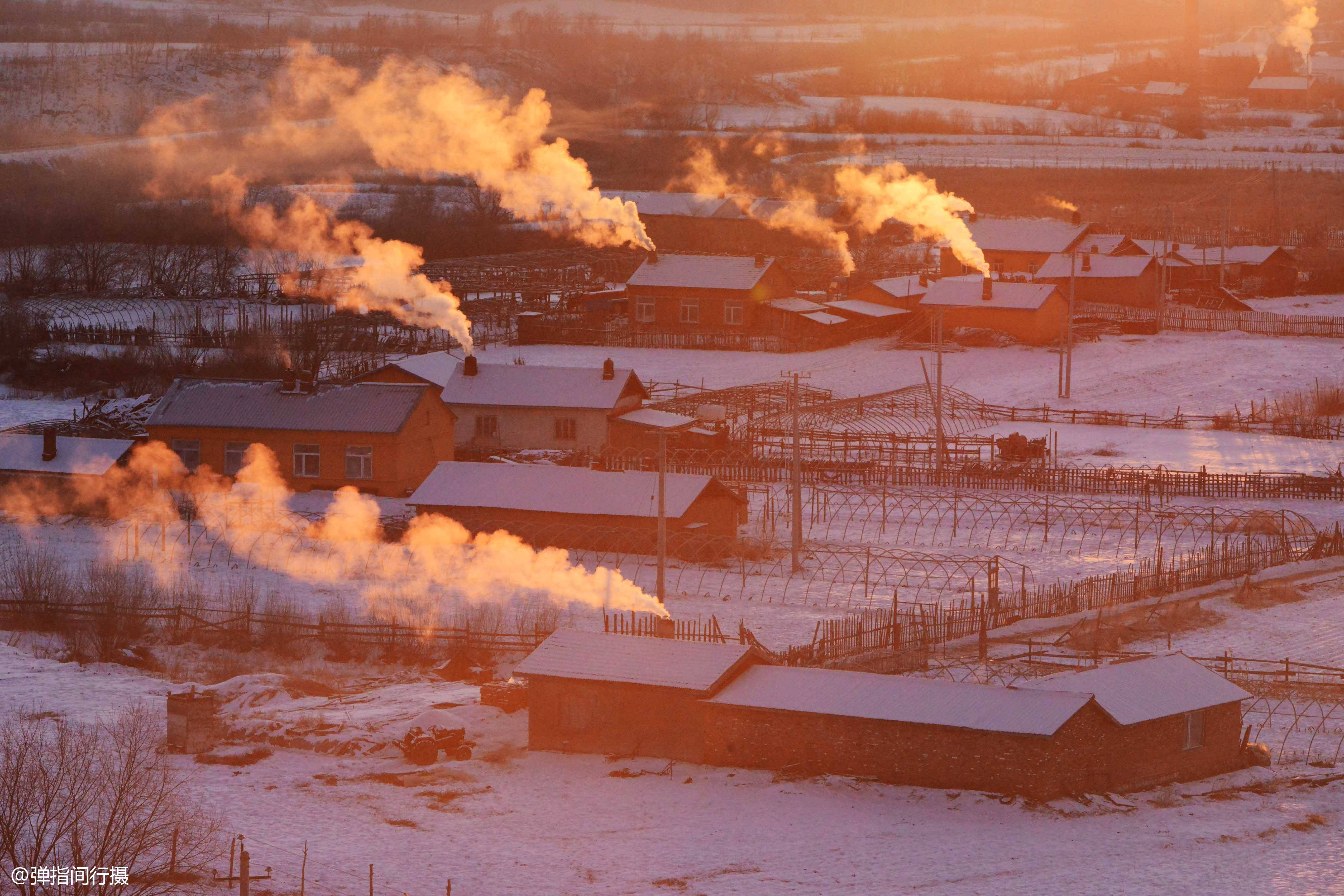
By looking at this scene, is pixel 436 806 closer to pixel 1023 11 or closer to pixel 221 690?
pixel 221 690

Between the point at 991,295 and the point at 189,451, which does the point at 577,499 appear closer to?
the point at 189,451

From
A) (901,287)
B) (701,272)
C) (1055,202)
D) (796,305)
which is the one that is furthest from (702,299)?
(1055,202)

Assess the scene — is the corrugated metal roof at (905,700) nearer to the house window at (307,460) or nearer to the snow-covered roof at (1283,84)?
the house window at (307,460)

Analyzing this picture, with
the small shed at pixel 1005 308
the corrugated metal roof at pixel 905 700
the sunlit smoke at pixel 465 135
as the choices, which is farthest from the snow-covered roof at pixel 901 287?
the corrugated metal roof at pixel 905 700

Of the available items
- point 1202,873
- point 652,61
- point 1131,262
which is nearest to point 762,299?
point 1131,262

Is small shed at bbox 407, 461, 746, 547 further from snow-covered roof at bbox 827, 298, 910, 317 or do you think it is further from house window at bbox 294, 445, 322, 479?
snow-covered roof at bbox 827, 298, 910, 317

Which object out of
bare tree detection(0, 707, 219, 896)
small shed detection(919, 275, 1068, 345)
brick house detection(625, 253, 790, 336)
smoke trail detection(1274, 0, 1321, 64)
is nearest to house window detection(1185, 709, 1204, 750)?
bare tree detection(0, 707, 219, 896)
